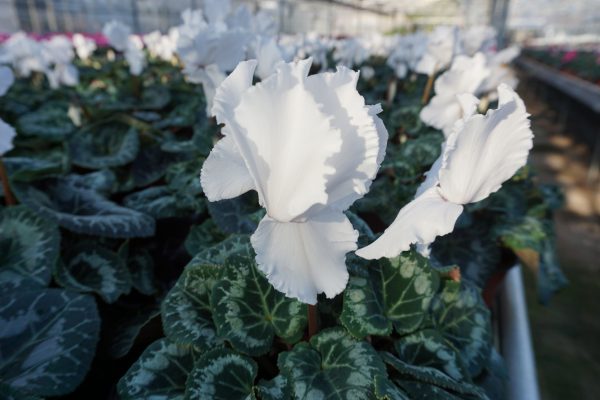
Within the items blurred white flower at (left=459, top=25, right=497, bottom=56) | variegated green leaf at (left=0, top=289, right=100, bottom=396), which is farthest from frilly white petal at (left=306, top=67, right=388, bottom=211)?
blurred white flower at (left=459, top=25, right=497, bottom=56)

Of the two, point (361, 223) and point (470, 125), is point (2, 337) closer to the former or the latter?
point (361, 223)

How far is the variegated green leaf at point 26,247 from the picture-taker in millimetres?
838

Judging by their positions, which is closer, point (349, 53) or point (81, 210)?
point (81, 210)

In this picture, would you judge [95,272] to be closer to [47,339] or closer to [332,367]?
[47,339]

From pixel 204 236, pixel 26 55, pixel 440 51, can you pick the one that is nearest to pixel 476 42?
pixel 440 51

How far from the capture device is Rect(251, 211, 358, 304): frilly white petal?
1.61 feet

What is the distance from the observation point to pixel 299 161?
0.45 metres

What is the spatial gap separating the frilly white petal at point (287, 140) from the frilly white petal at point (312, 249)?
1.5 inches

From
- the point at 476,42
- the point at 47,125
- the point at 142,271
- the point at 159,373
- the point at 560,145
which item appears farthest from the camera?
the point at 560,145

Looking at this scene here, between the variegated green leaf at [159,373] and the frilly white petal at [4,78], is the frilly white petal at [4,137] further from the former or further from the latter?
the variegated green leaf at [159,373]

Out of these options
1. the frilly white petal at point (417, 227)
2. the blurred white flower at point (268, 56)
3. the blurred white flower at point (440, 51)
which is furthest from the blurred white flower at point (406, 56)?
the frilly white petal at point (417, 227)

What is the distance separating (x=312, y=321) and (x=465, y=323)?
11.7 inches

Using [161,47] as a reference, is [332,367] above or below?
above

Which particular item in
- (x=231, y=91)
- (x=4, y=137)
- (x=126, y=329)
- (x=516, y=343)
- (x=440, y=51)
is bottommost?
(x=516, y=343)
